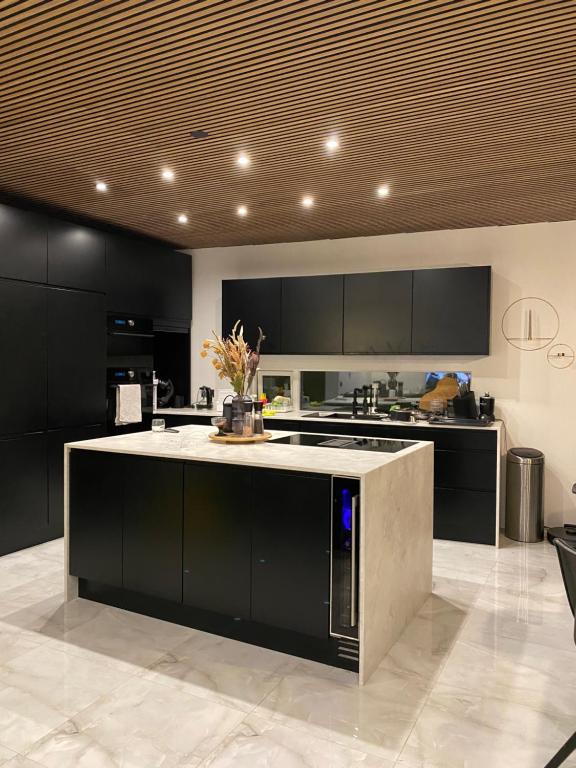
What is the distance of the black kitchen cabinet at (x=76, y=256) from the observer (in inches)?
190

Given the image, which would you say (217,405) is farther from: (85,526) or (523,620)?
→ (523,620)

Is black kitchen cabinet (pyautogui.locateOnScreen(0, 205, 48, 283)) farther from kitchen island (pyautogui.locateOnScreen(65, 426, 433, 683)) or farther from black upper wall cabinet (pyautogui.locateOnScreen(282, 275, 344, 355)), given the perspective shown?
black upper wall cabinet (pyautogui.locateOnScreen(282, 275, 344, 355))

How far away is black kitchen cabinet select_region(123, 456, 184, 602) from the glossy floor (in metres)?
0.23

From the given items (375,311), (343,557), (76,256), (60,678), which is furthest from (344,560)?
(76,256)

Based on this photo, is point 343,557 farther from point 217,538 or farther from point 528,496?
point 528,496

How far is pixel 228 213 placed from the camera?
5098mm

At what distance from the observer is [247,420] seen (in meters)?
3.61

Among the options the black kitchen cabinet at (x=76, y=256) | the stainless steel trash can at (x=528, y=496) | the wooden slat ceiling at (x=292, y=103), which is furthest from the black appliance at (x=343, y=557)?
the black kitchen cabinet at (x=76, y=256)

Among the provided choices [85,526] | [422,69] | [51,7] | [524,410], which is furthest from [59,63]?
[524,410]

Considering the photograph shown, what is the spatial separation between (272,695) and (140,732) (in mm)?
566

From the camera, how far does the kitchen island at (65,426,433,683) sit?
9.14ft

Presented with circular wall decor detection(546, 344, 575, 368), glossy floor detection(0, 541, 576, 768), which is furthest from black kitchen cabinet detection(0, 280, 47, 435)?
circular wall decor detection(546, 344, 575, 368)

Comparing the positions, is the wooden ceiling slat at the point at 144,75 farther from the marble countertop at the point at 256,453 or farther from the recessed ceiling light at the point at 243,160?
the marble countertop at the point at 256,453

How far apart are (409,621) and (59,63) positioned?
10.7 feet
